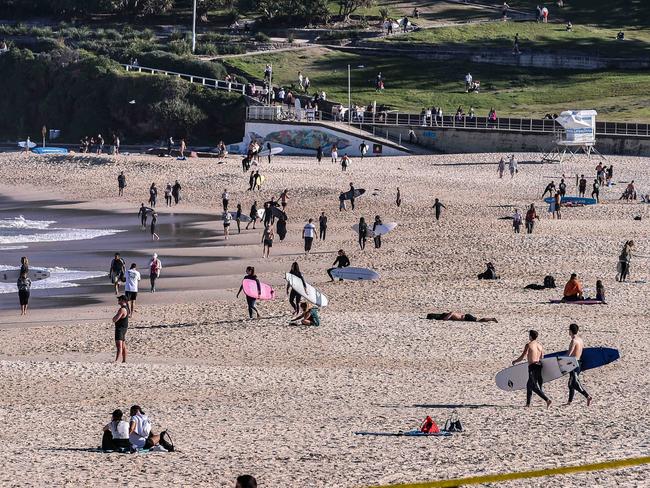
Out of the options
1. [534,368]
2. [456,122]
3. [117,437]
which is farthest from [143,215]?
[117,437]

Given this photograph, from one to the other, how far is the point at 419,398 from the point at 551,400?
6.57 feet

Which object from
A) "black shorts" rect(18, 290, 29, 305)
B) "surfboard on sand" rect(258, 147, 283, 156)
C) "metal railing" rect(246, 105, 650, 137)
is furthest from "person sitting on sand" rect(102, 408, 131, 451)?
"metal railing" rect(246, 105, 650, 137)

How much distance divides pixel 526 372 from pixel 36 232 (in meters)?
28.1

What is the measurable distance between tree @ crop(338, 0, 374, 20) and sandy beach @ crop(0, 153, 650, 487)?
37.0 m

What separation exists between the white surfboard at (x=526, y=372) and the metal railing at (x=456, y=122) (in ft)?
138

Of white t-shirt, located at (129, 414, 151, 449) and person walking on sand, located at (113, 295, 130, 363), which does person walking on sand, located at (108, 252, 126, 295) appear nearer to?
person walking on sand, located at (113, 295, 130, 363)

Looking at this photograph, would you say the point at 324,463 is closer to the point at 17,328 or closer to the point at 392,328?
the point at 392,328

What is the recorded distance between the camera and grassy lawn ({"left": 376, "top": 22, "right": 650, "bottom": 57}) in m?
78.2

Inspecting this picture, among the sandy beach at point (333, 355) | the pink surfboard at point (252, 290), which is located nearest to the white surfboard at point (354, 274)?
the sandy beach at point (333, 355)

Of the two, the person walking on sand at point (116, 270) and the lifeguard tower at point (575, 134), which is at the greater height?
the lifeguard tower at point (575, 134)

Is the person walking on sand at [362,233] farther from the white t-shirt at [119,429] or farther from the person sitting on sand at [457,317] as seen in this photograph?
the white t-shirt at [119,429]

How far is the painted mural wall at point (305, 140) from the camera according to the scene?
65.6m

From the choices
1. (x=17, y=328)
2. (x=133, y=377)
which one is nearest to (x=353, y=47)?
(x=17, y=328)

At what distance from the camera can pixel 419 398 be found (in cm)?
2155
